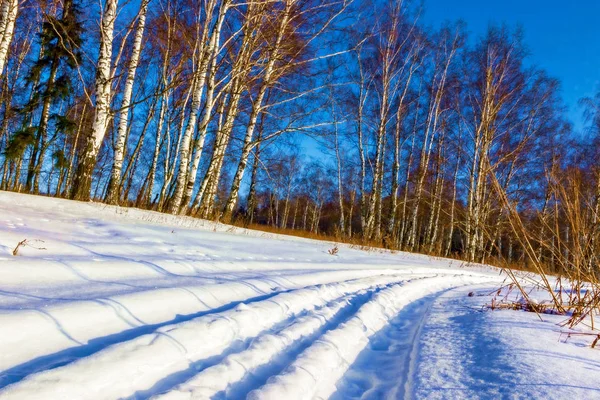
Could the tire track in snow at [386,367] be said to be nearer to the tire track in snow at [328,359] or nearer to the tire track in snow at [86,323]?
the tire track in snow at [328,359]

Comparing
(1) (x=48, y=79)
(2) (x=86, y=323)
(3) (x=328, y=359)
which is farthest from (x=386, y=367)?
(1) (x=48, y=79)

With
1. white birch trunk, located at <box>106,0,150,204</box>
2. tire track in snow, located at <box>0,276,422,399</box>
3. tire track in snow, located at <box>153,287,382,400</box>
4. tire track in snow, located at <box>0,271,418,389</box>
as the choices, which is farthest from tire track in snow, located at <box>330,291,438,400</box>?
white birch trunk, located at <box>106,0,150,204</box>

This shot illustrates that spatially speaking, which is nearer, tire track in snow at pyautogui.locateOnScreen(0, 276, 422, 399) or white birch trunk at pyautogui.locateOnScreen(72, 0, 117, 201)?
tire track in snow at pyautogui.locateOnScreen(0, 276, 422, 399)

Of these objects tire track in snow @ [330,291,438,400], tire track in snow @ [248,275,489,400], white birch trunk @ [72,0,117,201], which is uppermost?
white birch trunk @ [72,0,117,201]

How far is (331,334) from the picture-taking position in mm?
1604

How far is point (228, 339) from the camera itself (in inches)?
51.9

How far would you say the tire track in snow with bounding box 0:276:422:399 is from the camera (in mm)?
774

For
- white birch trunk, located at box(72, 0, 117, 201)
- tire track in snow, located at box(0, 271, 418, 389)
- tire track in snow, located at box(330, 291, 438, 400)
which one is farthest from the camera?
white birch trunk, located at box(72, 0, 117, 201)

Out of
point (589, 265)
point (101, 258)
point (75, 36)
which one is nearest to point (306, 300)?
point (101, 258)

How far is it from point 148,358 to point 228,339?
1.23 ft

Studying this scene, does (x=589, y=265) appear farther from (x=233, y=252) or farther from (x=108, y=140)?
(x=108, y=140)

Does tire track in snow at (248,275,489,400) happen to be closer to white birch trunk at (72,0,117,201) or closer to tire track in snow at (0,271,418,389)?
tire track in snow at (0,271,418,389)

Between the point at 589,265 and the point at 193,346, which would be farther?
the point at 589,265

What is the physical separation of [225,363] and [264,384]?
0.50 feet
